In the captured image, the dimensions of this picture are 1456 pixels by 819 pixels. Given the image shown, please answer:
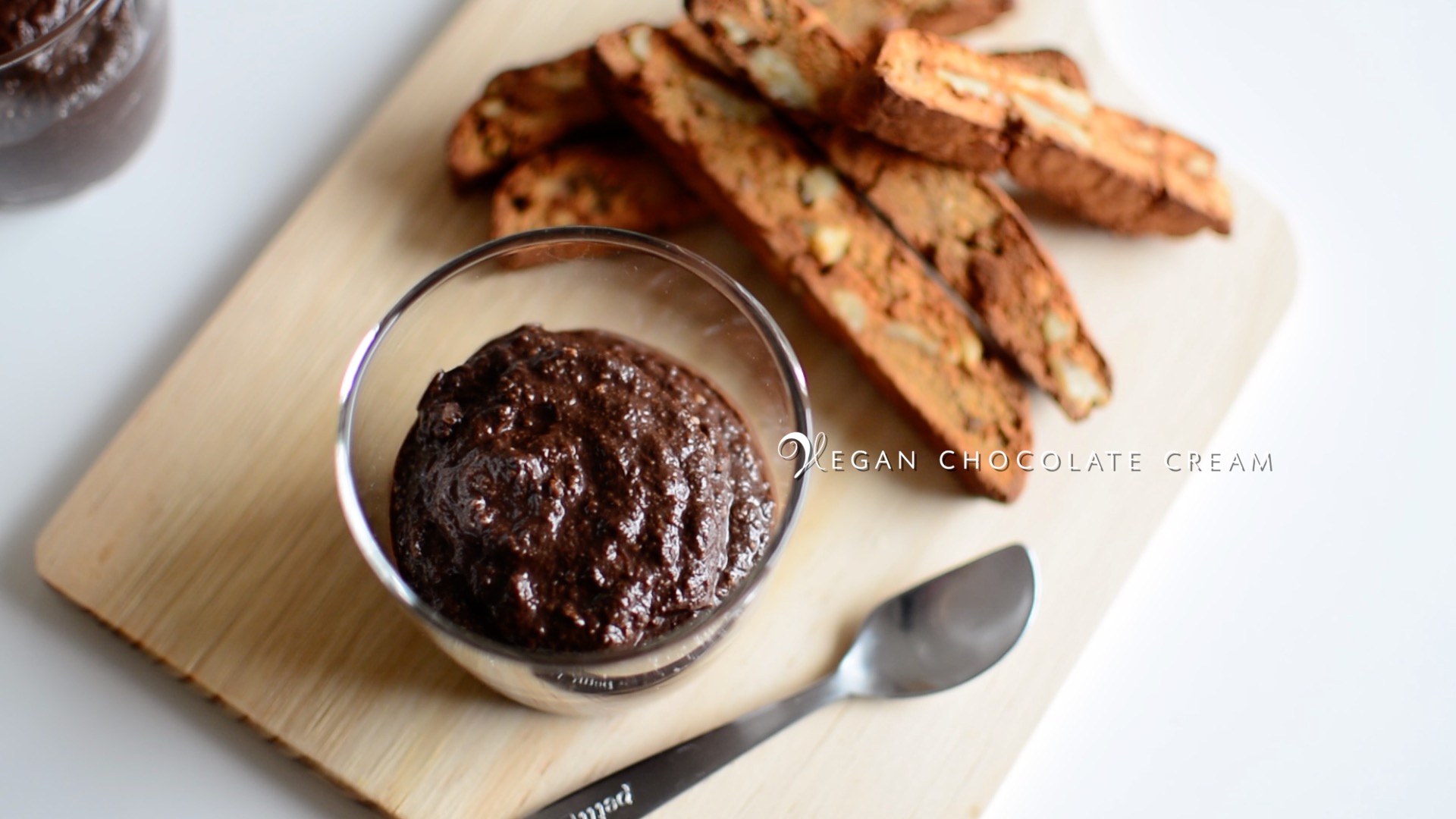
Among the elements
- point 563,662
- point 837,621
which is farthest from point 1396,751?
point 563,662

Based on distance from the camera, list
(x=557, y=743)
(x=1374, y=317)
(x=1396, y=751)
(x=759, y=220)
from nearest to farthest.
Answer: (x=557, y=743), (x=759, y=220), (x=1396, y=751), (x=1374, y=317)

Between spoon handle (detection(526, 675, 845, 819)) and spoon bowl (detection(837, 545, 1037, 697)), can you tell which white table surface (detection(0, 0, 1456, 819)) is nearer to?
spoon bowl (detection(837, 545, 1037, 697))

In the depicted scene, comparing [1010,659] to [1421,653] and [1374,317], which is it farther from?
[1374,317]

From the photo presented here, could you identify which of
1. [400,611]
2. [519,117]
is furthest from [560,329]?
[400,611]

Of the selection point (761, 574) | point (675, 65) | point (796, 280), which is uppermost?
point (675, 65)

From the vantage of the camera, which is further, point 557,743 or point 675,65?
point 675,65

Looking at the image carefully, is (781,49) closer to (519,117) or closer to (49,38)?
(519,117)
